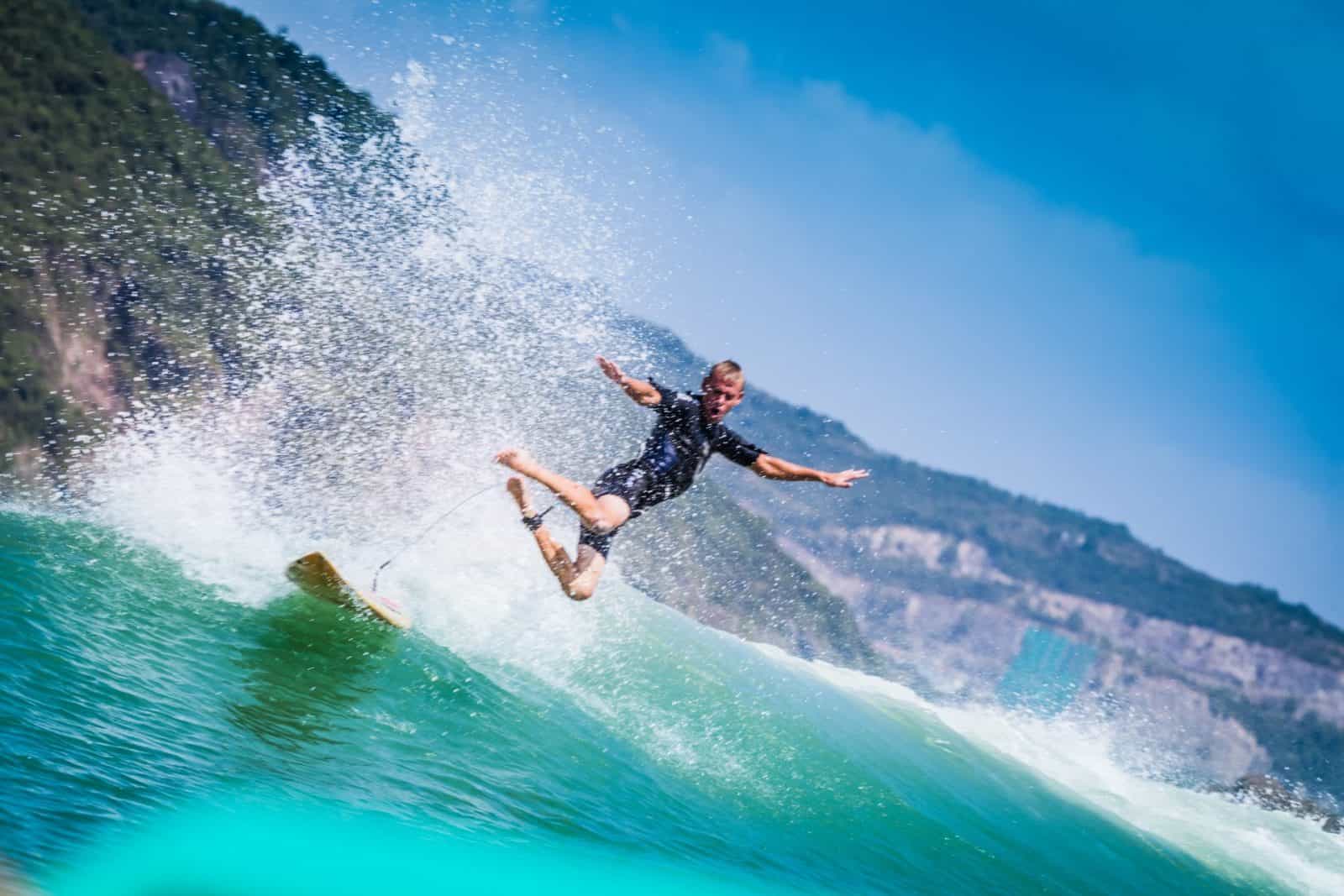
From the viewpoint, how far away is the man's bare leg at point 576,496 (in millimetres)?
7344

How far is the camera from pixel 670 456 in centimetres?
849

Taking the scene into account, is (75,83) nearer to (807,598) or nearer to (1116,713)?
(807,598)

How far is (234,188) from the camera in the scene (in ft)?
234

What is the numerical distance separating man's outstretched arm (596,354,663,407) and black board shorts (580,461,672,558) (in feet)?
1.93

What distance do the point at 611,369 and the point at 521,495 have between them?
1245mm

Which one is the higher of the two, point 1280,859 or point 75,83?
point 75,83

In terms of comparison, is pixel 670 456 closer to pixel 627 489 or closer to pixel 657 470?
pixel 657 470

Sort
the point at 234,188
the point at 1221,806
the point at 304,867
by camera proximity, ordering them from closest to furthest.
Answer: the point at 304,867
the point at 1221,806
the point at 234,188

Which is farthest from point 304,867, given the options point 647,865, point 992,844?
point 992,844

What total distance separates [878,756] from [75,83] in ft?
212

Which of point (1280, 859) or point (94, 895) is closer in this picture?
point (94, 895)

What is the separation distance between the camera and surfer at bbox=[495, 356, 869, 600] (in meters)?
8.03

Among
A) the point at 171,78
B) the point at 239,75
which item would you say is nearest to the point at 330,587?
the point at 171,78

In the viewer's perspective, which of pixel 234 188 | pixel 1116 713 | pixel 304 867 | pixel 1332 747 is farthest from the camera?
pixel 1332 747
